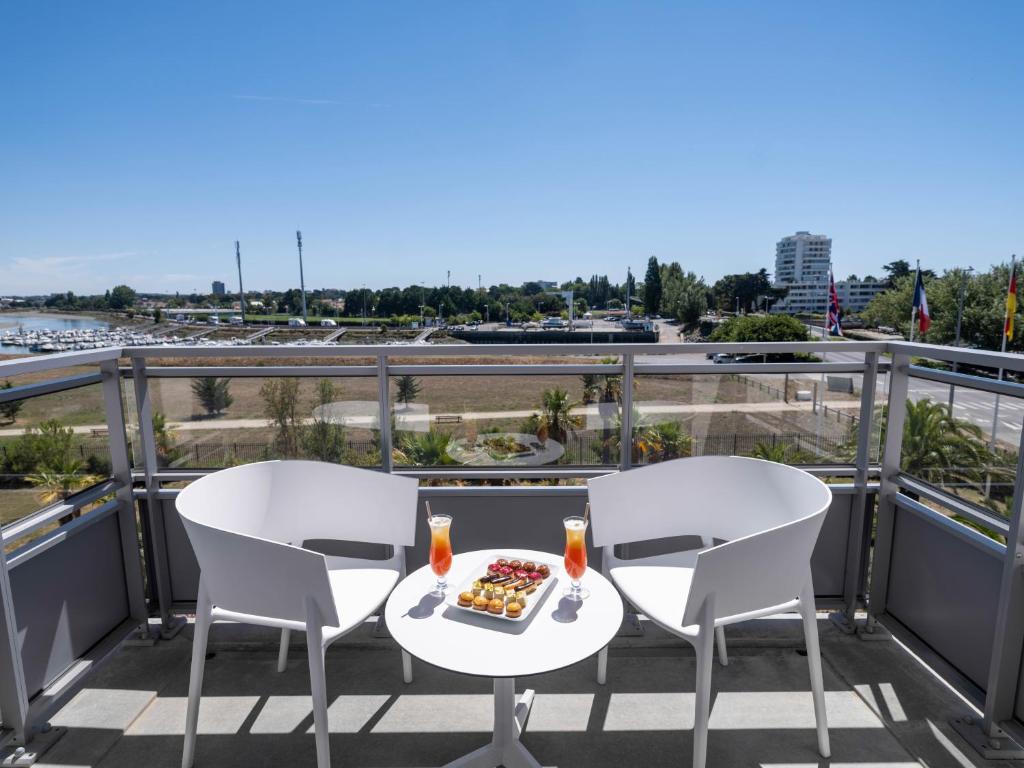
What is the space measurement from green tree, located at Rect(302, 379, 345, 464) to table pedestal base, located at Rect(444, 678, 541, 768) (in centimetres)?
131

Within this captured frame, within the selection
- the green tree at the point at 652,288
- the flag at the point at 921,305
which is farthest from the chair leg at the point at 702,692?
the green tree at the point at 652,288

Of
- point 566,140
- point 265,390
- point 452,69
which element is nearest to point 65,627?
point 265,390

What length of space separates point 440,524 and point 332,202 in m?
65.5

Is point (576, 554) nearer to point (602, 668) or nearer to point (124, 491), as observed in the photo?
point (602, 668)

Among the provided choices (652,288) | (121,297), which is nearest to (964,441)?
(121,297)

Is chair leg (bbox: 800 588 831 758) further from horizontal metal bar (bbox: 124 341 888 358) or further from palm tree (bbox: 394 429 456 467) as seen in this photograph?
palm tree (bbox: 394 429 456 467)

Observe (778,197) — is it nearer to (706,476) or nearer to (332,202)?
(332,202)

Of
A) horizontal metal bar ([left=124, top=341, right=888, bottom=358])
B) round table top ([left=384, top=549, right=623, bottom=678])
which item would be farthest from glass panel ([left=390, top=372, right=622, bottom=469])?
round table top ([left=384, top=549, right=623, bottom=678])

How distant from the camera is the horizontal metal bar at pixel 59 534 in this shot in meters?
1.99

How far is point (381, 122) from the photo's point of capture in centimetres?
4441

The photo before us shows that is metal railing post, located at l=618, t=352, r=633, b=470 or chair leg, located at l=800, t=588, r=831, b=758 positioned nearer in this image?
chair leg, located at l=800, t=588, r=831, b=758

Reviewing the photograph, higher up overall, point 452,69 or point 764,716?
point 452,69

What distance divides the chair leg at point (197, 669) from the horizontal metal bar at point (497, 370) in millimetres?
1153

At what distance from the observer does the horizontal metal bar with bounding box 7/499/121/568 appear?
1986mm
